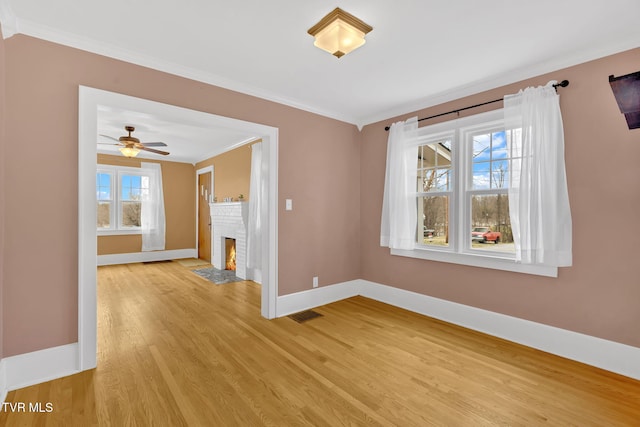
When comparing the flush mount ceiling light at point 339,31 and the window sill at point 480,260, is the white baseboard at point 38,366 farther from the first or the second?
the window sill at point 480,260

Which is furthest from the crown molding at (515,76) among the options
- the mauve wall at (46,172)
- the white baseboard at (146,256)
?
the white baseboard at (146,256)

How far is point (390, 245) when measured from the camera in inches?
149

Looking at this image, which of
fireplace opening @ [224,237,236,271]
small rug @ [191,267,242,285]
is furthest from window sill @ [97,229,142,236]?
fireplace opening @ [224,237,236,271]

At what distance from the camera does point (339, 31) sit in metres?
2.03

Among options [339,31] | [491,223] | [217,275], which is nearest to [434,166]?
[491,223]

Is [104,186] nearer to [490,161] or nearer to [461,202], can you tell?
[461,202]

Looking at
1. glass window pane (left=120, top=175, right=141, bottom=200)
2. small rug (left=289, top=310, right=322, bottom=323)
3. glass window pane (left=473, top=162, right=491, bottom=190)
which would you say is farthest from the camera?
glass window pane (left=120, top=175, right=141, bottom=200)

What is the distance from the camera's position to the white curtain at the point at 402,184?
3604 millimetres

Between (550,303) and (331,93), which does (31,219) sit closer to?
(331,93)

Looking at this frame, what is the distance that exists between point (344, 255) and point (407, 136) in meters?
1.83

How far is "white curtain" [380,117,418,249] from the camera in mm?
3604

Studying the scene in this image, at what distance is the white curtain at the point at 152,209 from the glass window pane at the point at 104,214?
0.65 meters

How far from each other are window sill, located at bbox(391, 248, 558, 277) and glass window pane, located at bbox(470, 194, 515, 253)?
6.5 inches

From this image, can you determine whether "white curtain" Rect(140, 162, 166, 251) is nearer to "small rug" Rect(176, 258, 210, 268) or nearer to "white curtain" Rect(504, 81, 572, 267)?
"small rug" Rect(176, 258, 210, 268)
